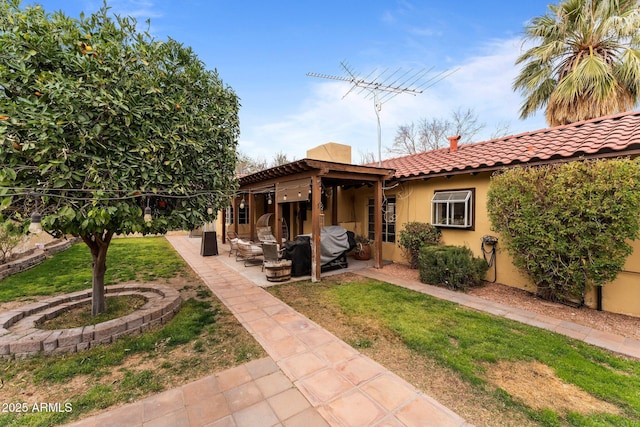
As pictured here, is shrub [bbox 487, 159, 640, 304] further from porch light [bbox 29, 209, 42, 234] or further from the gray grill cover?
porch light [bbox 29, 209, 42, 234]

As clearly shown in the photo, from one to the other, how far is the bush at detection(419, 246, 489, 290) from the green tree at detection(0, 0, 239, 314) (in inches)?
214

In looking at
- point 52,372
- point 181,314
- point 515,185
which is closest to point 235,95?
point 181,314

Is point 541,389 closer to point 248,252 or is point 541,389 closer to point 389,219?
point 389,219

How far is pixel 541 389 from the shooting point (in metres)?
2.66

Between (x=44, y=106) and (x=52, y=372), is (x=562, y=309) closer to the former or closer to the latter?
(x=52, y=372)

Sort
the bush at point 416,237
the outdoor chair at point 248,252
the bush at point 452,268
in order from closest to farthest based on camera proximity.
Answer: the bush at point 452,268 < the bush at point 416,237 < the outdoor chair at point 248,252

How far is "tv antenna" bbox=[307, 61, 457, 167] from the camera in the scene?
8.78m

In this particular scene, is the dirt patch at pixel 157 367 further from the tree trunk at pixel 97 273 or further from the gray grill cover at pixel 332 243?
the gray grill cover at pixel 332 243

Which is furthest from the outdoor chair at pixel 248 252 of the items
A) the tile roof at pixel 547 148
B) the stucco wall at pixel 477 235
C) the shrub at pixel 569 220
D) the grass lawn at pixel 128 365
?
the shrub at pixel 569 220

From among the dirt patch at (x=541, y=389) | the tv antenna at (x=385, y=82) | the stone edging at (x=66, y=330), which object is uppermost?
the tv antenna at (x=385, y=82)

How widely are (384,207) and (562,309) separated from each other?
5424 millimetres

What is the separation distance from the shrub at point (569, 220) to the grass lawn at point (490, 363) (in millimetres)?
1443

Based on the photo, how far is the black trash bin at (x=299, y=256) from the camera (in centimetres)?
704

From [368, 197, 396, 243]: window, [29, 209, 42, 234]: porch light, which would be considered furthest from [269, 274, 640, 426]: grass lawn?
[368, 197, 396, 243]: window
